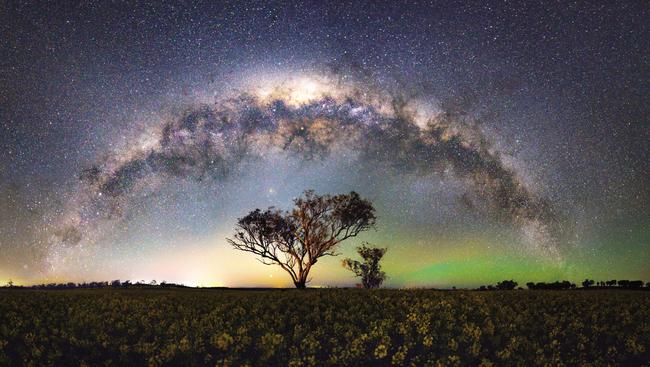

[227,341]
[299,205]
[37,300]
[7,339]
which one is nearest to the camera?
[227,341]

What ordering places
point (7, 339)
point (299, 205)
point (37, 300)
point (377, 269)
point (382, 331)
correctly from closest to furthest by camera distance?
point (382, 331) → point (7, 339) → point (37, 300) → point (299, 205) → point (377, 269)

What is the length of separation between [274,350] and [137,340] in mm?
3897

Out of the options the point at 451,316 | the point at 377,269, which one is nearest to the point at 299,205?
the point at 377,269

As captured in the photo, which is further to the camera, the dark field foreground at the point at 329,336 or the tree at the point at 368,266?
the tree at the point at 368,266

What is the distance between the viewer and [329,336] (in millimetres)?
12406

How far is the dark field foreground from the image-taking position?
11.3 meters

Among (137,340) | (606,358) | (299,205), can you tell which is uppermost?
(299,205)

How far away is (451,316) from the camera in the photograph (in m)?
13.4

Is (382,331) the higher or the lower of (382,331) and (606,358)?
the higher

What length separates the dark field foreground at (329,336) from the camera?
11266 mm

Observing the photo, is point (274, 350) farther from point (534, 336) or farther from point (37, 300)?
point (37, 300)

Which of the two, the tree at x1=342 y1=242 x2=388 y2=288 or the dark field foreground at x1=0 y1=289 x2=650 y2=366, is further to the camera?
the tree at x1=342 y1=242 x2=388 y2=288

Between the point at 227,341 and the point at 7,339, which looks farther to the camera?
the point at 7,339

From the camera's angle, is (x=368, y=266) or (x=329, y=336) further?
(x=368, y=266)
